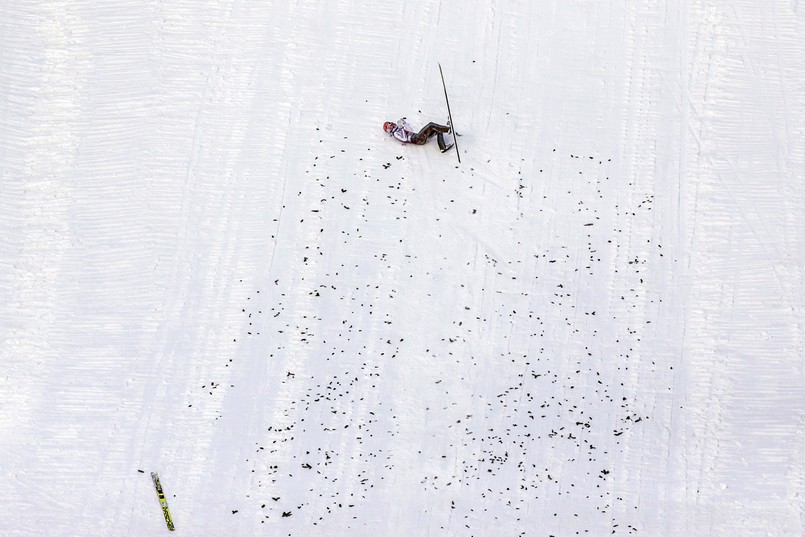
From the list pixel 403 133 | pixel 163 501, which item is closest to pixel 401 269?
pixel 403 133

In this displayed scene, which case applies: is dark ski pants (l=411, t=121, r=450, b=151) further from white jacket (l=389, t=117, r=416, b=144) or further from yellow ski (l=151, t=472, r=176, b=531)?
yellow ski (l=151, t=472, r=176, b=531)

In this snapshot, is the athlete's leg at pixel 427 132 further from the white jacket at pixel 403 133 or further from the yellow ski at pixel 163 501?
the yellow ski at pixel 163 501

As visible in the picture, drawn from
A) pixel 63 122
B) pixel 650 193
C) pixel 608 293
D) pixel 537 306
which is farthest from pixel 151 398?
pixel 650 193

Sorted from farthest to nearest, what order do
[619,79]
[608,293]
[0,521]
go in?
[619,79]
[608,293]
[0,521]

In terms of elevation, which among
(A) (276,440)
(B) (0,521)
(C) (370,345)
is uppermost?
(C) (370,345)

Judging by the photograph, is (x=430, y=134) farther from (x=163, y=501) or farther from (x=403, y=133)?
(x=163, y=501)

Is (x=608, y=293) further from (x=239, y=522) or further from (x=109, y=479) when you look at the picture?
(x=109, y=479)

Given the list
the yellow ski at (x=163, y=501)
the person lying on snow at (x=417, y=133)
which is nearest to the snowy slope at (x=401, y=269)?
the yellow ski at (x=163, y=501)

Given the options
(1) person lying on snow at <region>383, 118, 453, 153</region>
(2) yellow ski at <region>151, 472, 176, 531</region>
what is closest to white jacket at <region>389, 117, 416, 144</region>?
(1) person lying on snow at <region>383, 118, 453, 153</region>
